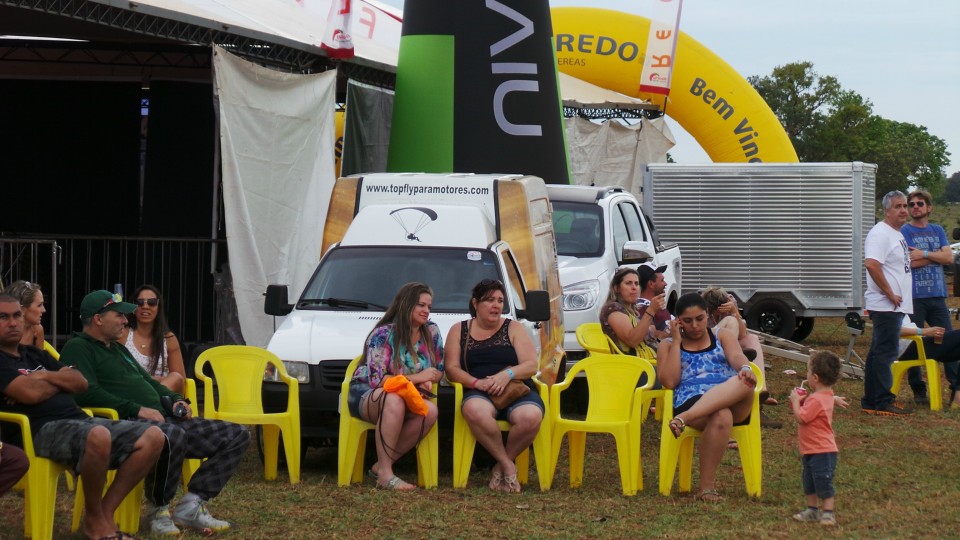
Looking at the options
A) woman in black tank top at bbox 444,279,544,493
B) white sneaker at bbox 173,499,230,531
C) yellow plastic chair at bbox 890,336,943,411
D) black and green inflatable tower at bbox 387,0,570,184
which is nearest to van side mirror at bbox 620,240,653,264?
black and green inflatable tower at bbox 387,0,570,184

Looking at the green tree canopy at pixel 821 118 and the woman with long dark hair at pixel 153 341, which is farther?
the green tree canopy at pixel 821 118

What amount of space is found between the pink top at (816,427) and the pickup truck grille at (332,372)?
9.50 ft

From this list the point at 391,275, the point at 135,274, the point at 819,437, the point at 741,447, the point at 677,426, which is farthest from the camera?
the point at 135,274

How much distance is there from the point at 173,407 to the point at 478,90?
7942 mm

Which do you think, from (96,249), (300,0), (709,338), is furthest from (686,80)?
(709,338)

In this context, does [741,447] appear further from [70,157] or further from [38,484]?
[70,157]

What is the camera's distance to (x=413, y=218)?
1000 centimetres

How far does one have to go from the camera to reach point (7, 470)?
5.95m

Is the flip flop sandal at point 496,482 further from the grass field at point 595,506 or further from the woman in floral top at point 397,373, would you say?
the woman in floral top at point 397,373

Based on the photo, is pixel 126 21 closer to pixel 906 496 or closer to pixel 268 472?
pixel 268 472

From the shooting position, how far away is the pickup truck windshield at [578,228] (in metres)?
13.4

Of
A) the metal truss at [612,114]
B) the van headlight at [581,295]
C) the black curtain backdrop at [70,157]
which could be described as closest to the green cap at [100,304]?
the van headlight at [581,295]

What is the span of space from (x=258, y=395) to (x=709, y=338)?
2.83m

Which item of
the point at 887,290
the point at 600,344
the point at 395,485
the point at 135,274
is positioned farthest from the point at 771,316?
the point at 395,485
